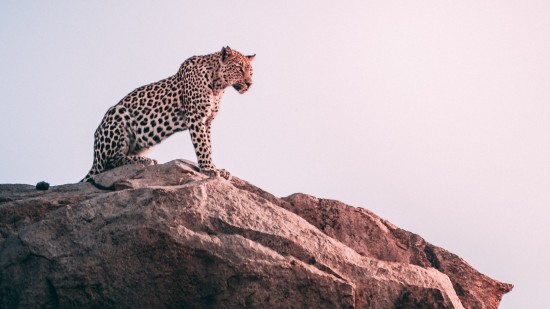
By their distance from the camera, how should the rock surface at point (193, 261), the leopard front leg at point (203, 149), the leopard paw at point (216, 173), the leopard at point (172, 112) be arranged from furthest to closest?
the leopard at point (172, 112) < the leopard front leg at point (203, 149) < the leopard paw at point (216, 173) < the rock surface at point (193, 261)

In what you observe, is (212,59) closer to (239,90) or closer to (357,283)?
(239,90)

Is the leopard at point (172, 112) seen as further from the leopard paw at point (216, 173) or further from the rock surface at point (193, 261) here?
the rock surface at point (193, 261)

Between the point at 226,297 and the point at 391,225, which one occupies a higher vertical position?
the point at 391,225

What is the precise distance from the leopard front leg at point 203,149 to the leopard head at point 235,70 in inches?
51.0

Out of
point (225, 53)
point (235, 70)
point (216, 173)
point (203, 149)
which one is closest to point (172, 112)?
point (203, 149)

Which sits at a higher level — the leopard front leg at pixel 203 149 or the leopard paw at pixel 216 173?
the leopard front leg at pixel 203 149

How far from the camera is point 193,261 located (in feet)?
44.2

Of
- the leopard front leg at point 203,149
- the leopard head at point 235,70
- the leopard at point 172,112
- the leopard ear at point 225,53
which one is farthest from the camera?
the leopard ear at point 225,53

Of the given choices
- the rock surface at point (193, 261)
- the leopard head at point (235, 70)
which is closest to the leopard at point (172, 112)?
the leopard head at point (235, 70)

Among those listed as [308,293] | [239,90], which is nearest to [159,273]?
[308,293]

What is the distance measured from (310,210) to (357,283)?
2.74 m

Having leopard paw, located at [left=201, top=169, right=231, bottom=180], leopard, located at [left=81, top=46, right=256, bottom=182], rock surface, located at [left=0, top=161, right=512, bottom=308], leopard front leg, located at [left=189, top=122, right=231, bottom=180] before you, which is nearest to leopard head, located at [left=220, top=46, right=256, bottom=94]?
leopard, located at [left=81, top=46, right=256, bottom=182]

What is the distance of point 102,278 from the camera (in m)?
13.5

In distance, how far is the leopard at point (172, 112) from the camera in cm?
1792
